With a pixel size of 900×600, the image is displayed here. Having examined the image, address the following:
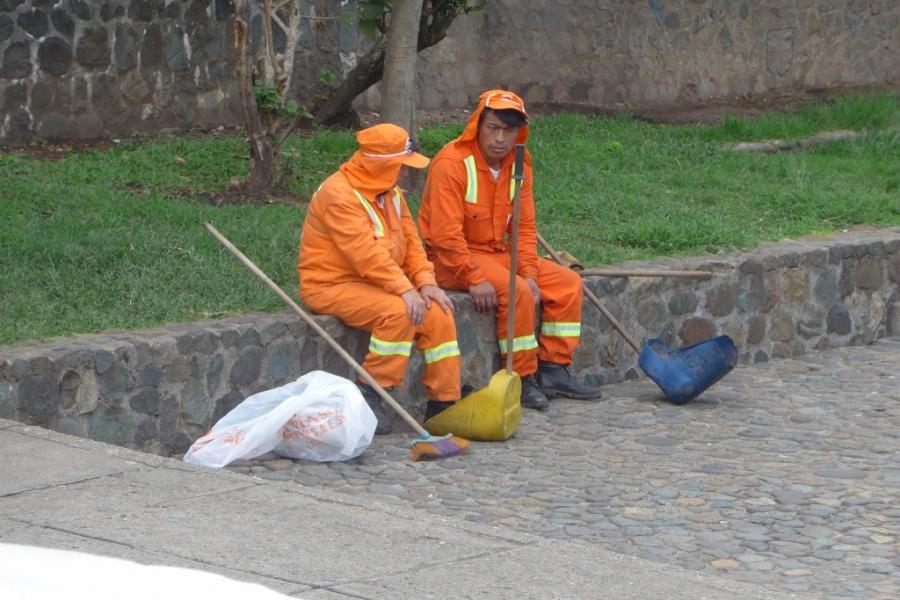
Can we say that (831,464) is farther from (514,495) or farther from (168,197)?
(168,197)

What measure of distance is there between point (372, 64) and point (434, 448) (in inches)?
202

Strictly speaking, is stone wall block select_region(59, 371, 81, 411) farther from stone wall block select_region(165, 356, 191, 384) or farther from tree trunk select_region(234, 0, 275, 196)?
tree trunk select_region(234, 0, 275, 196)

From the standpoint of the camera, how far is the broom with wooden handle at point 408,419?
21.4ft

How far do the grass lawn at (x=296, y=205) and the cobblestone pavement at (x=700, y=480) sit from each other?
3.72 feet

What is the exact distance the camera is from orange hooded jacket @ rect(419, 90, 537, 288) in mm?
7586

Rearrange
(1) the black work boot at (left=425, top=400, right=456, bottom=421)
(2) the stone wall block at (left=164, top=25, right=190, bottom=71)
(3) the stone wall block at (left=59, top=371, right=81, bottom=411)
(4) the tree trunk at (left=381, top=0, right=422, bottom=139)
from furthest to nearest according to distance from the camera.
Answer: (2) the stone wall block at (left=164, top=25, right=190, bottom=71), (4) the tree trunk at (left=381, top=0, right=422, bottom=139), (1) the black work boot at (left=425, top=400, right=456, bottom=421), (3) the stone wall block at (left=59, top=371, right=81, bottom=411)

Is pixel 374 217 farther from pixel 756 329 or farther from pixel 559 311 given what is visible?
pixel 756 329

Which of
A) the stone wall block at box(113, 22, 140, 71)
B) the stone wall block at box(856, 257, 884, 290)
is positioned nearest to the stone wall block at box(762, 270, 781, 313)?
the stone wall block at box(856, 257, 884, 290)

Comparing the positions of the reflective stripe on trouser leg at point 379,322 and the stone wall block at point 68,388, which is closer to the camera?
the stone wall block at point 68,388

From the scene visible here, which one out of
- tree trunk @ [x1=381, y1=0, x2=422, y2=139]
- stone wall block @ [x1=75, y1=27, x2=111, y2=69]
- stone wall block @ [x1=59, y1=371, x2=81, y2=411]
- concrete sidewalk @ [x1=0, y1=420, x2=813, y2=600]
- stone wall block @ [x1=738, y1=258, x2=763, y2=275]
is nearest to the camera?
→ concrete sidewalk @ [x1=0, y1=420, x2=813, y2=600]

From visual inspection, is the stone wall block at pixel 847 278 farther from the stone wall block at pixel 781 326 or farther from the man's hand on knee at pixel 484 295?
the man's hand on knee at pixel 484 295

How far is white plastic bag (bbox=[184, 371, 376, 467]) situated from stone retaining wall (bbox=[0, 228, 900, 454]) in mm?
264

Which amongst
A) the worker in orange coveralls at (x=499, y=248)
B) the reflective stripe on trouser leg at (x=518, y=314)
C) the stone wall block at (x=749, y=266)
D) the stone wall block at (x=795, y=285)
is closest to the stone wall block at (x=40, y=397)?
the worker in orange coveralls at (x=499, y=248)

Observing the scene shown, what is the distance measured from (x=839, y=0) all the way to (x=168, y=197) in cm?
909
